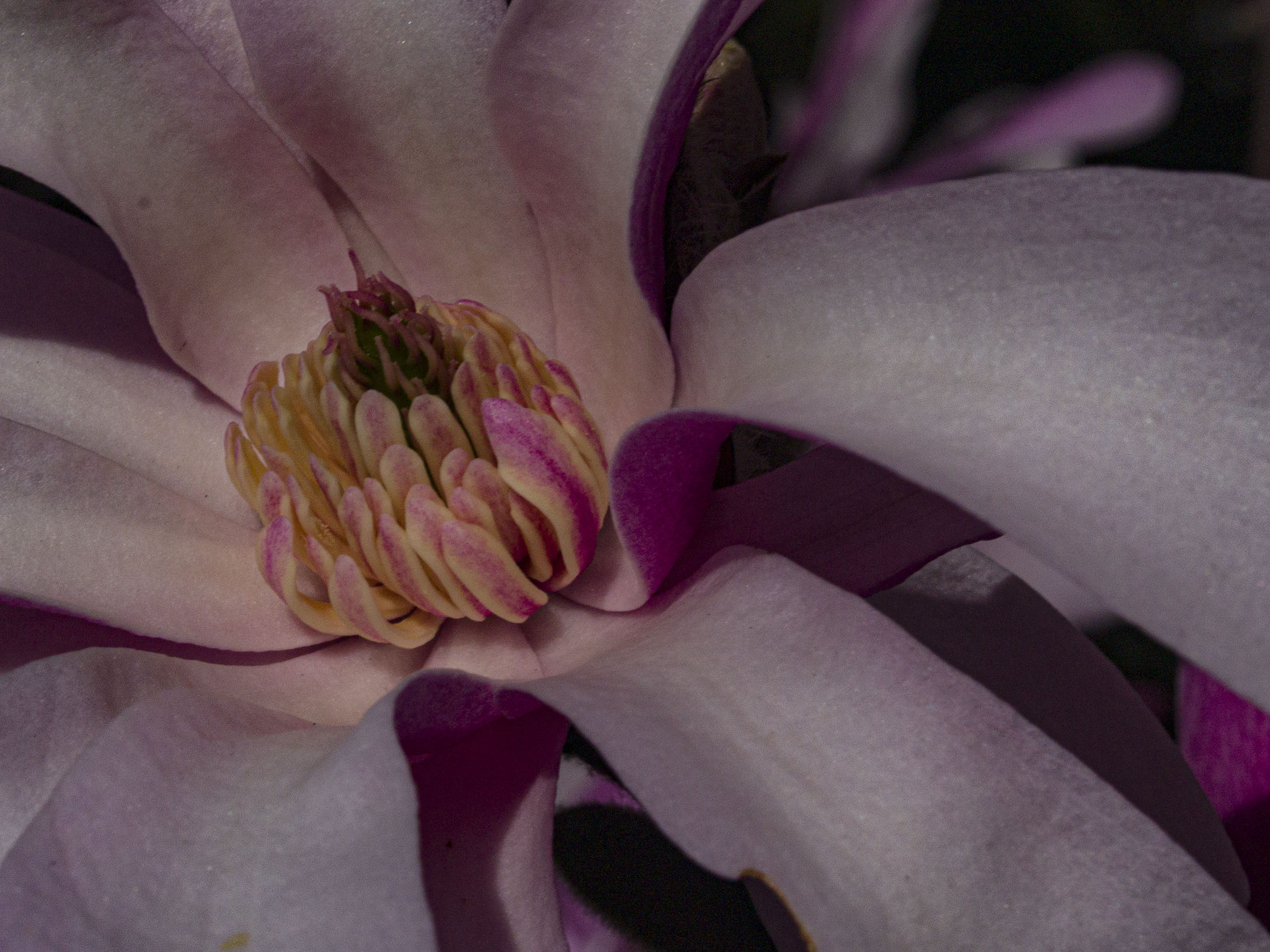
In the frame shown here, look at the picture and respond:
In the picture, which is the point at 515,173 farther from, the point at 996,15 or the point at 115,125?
the point at 996,15

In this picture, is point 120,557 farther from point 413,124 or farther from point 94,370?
point 413,124


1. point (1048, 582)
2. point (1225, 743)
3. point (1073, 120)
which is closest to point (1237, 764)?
point (1225, 743)

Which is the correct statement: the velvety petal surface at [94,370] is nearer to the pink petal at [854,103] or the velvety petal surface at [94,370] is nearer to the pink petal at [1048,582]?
the pink petal at [1048,582]

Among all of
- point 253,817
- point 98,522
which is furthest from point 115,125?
point 253,817

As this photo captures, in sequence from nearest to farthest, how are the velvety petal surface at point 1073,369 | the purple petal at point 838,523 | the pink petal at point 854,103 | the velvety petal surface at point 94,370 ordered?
the velvety petal surface at point 1073,369 < the purple petal at point 838,523 < the velvety petal surface at point 94,370 < the pink petal at point 854,103

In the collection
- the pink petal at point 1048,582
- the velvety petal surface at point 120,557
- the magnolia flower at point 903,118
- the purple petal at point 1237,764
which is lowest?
the pink petal at point 1048,582

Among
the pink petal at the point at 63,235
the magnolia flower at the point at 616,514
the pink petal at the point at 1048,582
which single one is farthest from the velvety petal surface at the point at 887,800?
the pink petal at the point at 1048,582

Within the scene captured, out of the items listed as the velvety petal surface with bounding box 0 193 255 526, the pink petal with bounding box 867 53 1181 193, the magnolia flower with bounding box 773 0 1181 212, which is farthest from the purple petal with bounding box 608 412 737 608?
the pink petal with bounding box 867 53 1181 193
